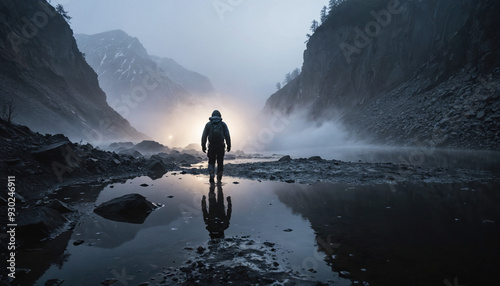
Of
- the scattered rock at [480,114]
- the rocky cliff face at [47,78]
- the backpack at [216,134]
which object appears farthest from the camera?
the rocky cliff face at [47,78]

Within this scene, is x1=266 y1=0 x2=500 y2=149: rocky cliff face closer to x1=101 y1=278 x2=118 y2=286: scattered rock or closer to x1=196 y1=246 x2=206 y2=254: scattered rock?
x1=196 y1=246 x2=206 y2=254: scattered rock

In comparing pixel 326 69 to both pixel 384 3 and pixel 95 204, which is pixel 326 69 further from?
pixel 95 204

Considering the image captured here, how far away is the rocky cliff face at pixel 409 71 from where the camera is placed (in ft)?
77.6

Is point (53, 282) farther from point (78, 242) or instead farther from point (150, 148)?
point (150, 148)

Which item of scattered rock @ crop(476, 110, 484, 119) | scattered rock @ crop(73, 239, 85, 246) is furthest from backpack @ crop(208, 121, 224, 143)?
scattered rock @ crop(476, 110, 484, 119)

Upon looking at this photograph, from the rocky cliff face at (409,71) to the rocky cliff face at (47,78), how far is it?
42.6m

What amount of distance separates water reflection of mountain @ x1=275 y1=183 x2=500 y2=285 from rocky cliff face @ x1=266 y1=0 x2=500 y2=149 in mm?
18706

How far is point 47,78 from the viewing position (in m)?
43.5

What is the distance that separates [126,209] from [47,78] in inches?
2007

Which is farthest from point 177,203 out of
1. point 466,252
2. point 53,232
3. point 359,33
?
point 359,33

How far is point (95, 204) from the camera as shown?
6082 millimetres

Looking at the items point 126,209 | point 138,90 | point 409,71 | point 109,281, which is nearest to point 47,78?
point 126,209

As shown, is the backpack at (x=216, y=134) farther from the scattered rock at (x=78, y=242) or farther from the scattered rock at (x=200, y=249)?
the scattered rock at (x=200, y=249)

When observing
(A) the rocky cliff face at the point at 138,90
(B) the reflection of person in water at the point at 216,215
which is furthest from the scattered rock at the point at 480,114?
(A) the rocky cliff face at the point at 138,90
